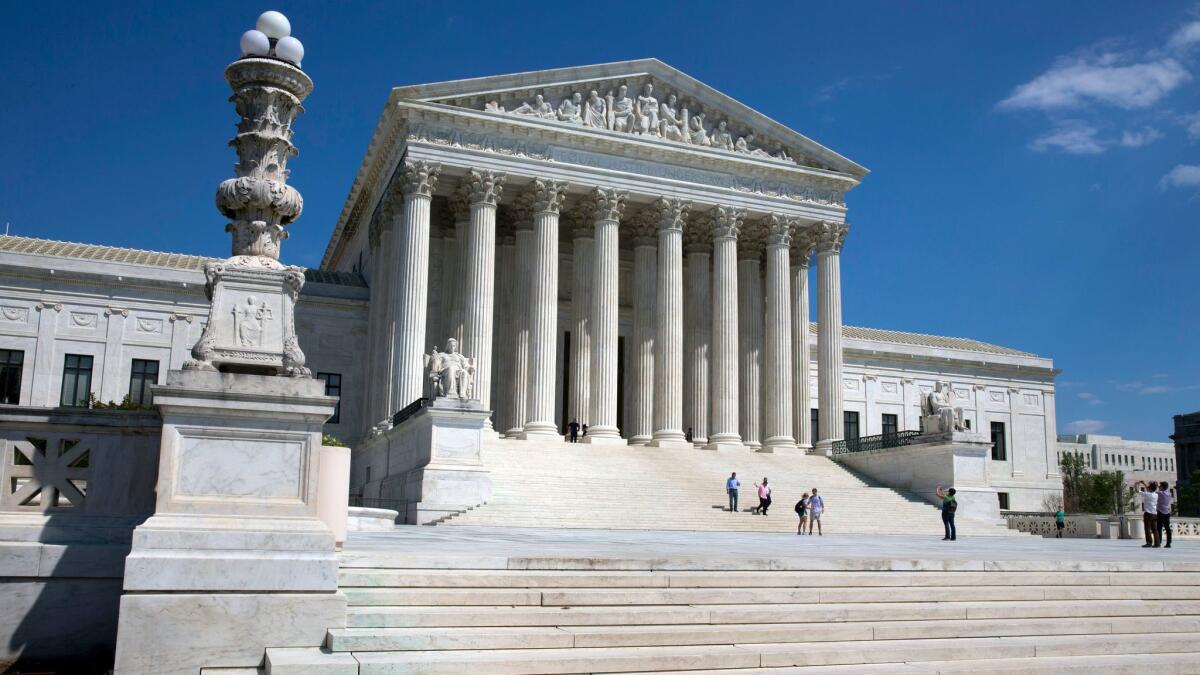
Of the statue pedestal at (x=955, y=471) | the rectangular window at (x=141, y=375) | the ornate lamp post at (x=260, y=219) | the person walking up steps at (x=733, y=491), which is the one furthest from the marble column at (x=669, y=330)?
the ornate lamp post at (x=260, y=219)

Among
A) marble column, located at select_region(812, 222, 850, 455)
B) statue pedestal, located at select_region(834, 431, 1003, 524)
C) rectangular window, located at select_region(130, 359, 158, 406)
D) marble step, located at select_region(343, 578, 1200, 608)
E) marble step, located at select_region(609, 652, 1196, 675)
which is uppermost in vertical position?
marble column, located at select_region(812, 222, 850, 455)

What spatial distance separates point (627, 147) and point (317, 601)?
123 feet

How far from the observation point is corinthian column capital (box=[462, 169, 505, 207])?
1663 inches

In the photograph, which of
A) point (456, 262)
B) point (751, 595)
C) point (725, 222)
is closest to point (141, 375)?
point (456, 262)

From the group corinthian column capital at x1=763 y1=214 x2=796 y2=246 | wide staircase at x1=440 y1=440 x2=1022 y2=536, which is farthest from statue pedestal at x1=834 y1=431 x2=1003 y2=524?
corinthian column capital at x1=763 y1=214 x2=796 y2=246

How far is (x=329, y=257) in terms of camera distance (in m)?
67.6

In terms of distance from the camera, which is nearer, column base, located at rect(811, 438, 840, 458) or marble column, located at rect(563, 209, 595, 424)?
marble column, located at rect(563, 209, 595, 424)

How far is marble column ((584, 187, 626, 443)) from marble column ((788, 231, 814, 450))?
385 inches

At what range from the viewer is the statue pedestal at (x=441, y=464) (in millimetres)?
30812

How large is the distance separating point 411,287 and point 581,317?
8.08 m

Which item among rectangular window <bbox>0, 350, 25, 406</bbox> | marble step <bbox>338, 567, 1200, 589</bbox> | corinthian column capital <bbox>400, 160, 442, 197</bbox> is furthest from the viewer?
rectangular window <bbox>0, 350, 25, 406</bbox>

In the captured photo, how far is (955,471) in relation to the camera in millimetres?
37594

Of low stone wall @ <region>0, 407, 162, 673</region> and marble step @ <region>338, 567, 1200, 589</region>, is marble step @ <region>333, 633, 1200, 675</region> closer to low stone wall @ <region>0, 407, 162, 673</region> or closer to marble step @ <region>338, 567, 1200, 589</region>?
marble step @ <region>338, 567, 1200, 589</region>

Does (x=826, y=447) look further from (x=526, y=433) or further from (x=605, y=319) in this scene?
(x=526, y=433)
